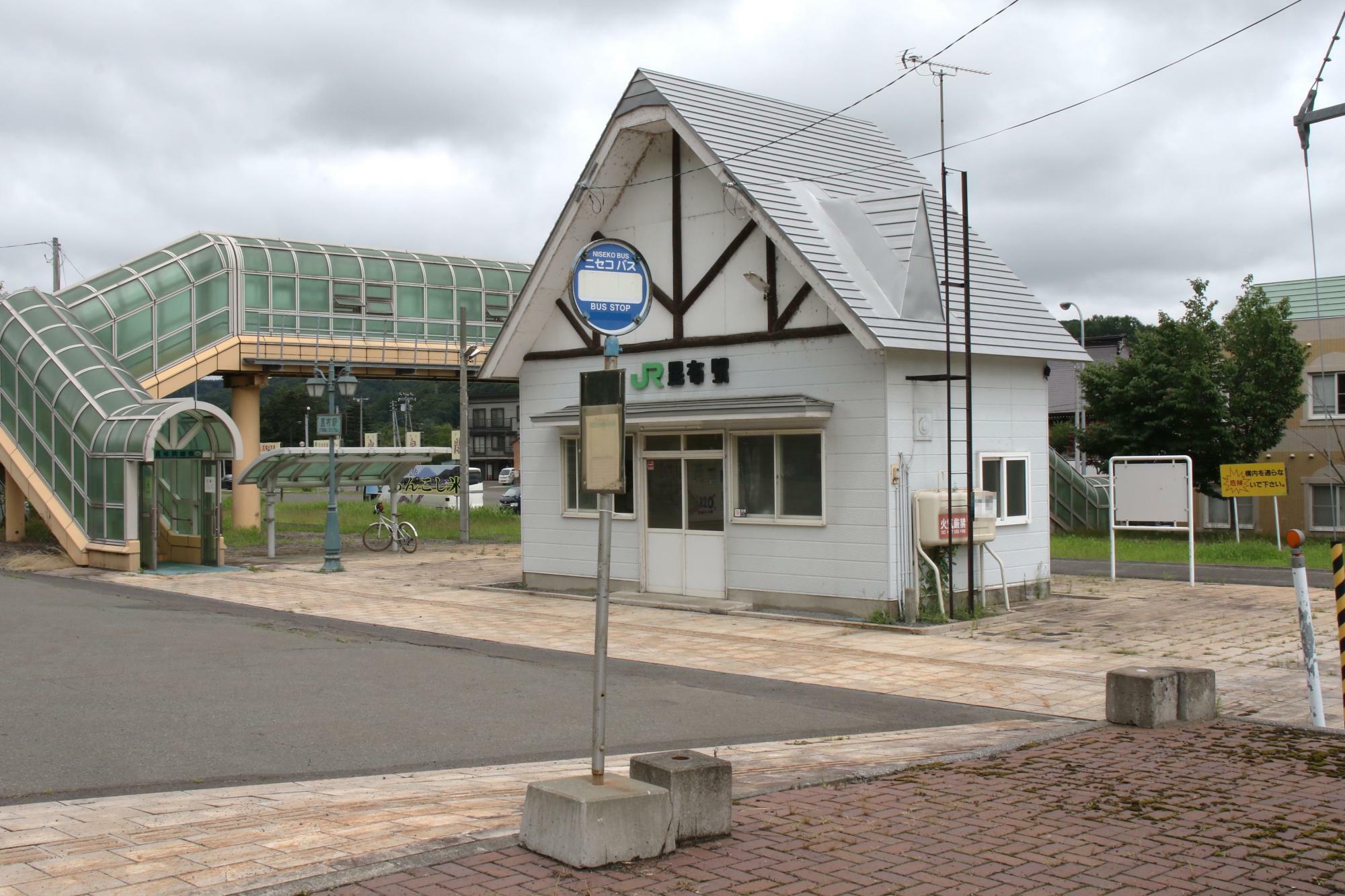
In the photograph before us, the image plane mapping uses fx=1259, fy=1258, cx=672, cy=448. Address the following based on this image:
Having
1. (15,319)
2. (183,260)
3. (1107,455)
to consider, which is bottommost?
(1107,455)

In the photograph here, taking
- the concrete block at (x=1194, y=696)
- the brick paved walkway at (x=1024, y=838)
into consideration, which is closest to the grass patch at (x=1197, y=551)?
the concrete block at (x=1194, y=696)

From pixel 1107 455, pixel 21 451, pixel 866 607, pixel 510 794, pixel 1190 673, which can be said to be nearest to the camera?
pixel 510 794

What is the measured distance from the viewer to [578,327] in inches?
774

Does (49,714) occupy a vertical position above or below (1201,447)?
below

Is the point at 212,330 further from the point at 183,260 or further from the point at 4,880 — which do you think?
the point at 4,880

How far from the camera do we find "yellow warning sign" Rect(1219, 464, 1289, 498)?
20891mm

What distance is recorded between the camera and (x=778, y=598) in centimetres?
1691

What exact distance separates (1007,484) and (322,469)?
601 inches

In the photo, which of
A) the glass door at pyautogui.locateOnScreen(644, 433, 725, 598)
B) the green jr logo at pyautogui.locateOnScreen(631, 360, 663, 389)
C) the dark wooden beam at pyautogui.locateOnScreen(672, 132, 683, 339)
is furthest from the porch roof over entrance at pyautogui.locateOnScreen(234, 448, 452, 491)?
the dark wooden beam at pyautogui.locateOnScreen(672, 132, 683, 339)

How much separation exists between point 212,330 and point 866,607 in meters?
24.5

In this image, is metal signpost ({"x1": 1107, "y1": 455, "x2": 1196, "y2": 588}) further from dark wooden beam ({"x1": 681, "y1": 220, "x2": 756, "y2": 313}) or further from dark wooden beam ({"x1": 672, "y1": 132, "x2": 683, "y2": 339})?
dark wooden beam ({"x1": 672, "y1": 132, "x2": 683, "y2": 339})

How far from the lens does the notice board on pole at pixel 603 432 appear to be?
615 centimetres

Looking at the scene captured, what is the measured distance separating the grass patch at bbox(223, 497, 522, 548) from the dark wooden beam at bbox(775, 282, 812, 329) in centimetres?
1271

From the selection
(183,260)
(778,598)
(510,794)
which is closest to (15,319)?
(183,260)
